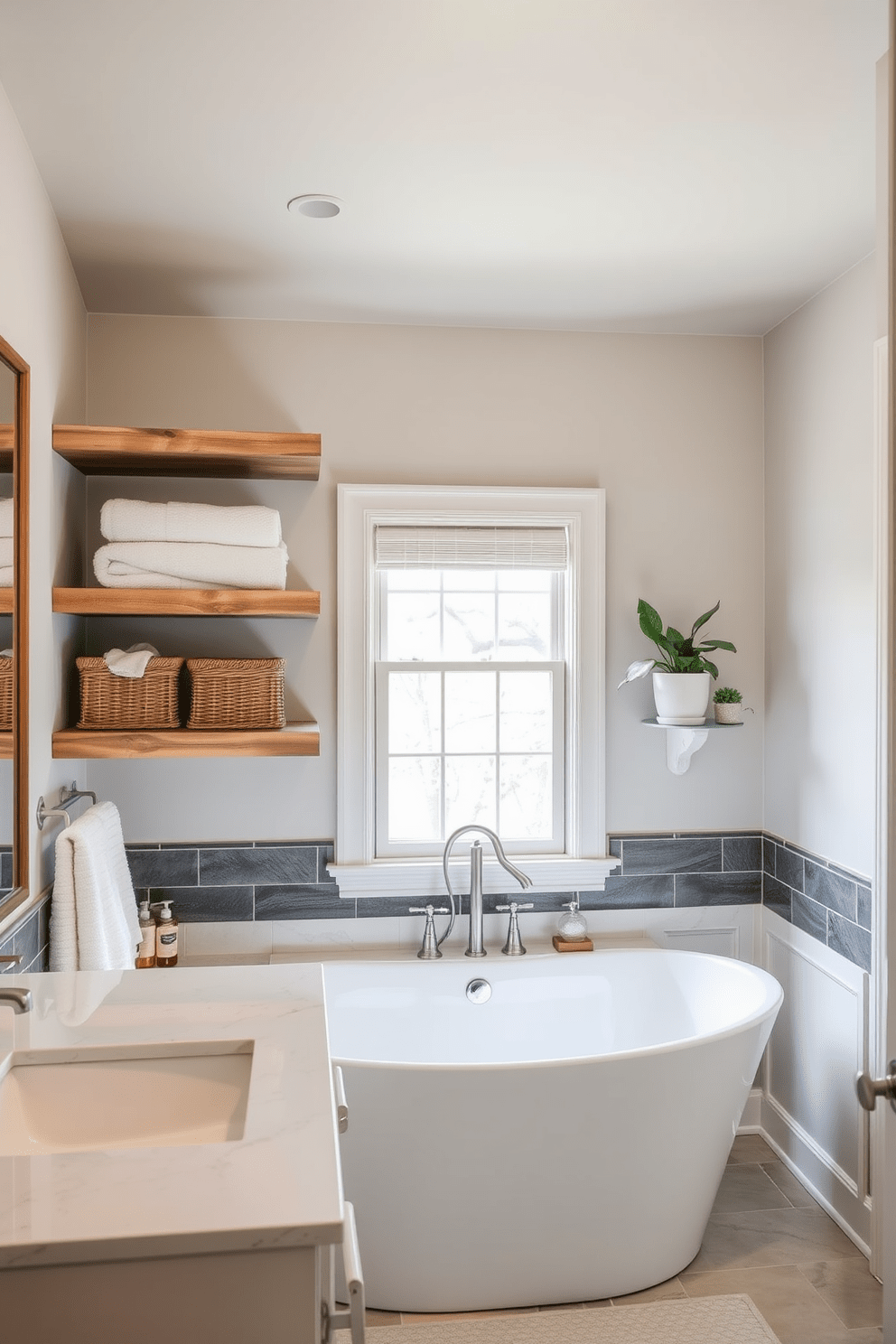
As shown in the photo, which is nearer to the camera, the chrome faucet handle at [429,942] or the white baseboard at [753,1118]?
the chrome faucet handle at [429,942]

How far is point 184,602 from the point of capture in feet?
8.56

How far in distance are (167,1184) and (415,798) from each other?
217cm

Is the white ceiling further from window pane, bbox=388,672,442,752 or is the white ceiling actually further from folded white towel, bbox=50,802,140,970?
folded white towel, bbox=50,802,140,970

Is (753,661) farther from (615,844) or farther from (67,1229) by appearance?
(67,1229)

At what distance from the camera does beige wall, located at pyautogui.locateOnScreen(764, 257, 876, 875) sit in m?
2.66

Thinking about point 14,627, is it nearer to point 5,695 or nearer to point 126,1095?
point 5,695

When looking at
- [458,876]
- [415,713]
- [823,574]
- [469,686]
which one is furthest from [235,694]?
[823,574]

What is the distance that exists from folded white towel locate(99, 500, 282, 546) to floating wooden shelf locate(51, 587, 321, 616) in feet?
0.45

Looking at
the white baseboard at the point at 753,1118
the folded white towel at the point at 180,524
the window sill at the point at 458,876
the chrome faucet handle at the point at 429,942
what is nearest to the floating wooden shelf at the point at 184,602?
the folded white towel at the point at 180,524

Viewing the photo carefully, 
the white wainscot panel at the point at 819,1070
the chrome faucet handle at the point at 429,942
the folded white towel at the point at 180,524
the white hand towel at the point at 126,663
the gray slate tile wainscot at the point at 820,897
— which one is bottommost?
the white wainscot panel at the point at 819,1070

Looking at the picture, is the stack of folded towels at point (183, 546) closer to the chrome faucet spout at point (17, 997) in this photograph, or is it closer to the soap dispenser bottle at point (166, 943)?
the soap dispenser bottle at point (166, 943)

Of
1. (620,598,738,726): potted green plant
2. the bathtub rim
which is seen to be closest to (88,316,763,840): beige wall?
(620,598,738,726): potted green plant

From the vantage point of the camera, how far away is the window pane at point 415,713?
3230 millimetres

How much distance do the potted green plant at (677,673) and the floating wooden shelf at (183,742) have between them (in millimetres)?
1036
